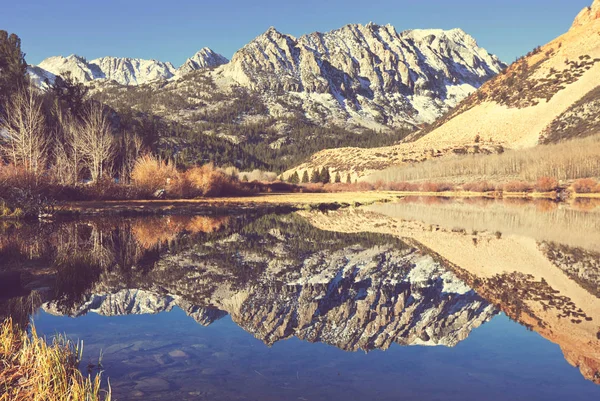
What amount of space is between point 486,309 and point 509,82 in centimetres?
16245

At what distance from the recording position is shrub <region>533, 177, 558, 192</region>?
245 ft

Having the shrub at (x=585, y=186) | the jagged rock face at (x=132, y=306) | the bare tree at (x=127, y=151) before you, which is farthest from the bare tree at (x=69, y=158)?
the shrub at (x=585, y=186)

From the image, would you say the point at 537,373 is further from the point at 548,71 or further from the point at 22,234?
the point at 548,71

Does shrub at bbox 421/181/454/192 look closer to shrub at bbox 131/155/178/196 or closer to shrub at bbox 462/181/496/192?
shrub at bbox 462/181/496/192

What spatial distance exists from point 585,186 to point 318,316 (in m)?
80.9

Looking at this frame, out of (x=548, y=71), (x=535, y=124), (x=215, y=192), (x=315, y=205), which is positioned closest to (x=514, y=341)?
(x=315, y=205)

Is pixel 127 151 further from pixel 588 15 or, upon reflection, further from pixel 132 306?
pixel 588 15

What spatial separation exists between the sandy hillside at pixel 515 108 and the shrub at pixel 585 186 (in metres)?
42.7

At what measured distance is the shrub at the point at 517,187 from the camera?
7706cm

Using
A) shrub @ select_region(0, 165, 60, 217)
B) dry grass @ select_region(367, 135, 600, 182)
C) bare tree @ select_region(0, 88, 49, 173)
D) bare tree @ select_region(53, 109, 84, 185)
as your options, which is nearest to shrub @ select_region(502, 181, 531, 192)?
dry grass @ select_region(367, 135, 600, 182)

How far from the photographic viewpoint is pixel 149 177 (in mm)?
47000

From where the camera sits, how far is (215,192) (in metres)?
58.2

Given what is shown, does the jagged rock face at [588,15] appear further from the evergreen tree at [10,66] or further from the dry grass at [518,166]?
the evergreen tree at [10,66]

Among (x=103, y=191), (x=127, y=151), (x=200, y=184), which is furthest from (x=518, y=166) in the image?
(x=103, y=191)
